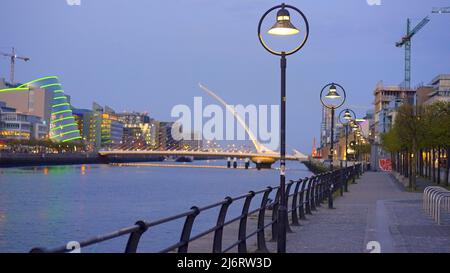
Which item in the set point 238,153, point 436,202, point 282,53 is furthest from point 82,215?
point 238,153

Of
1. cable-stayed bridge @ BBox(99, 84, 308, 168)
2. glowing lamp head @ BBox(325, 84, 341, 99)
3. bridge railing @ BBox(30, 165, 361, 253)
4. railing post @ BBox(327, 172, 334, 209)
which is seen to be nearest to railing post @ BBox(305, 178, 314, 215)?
bridge railing @ BBox(30, 165, 361, 253)

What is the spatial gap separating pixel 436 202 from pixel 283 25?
9.94 meters

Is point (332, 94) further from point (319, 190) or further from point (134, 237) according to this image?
point (134, 237)

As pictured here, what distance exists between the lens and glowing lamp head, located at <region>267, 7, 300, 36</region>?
12.7 m

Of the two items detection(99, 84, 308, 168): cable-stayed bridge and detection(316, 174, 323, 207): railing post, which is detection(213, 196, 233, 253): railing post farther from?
detection(99, 84, 308, 168): cable-stayed bridge

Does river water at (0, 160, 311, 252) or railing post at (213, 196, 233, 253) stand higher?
railing post at (213, 196, 233, 253)

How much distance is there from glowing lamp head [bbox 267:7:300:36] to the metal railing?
355 inches

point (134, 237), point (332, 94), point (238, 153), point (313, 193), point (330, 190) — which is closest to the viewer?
point (134, 237)

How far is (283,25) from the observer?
12.7m

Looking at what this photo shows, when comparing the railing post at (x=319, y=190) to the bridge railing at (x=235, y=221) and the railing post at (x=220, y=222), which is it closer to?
the bridge railing at (x=235, y=221)

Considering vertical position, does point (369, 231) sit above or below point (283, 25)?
below

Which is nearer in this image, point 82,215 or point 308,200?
point 308,200

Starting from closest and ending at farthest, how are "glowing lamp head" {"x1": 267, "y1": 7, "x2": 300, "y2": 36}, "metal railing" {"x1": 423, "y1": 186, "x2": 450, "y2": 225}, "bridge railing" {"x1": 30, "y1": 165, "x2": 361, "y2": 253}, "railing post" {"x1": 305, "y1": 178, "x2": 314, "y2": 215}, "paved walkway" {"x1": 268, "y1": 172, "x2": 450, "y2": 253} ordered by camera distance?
"bridge railing" {"x1": 30, "y1": 165, "x2": 361, "y2": 253} < "glowing lamp head" {"x1": 267, "y1": 7, "x2": 300, "y2": 36} < "paved walkway" {"x1": 268, "y1": 172, "x2": 450, "y2": 253} < "metal railing" {"x1": 423, "y1": 186, "x2": 450, "y2": 225} < "railing post" {"x1": 305, "y1": 178, "x2": 314, "y2": 215}
